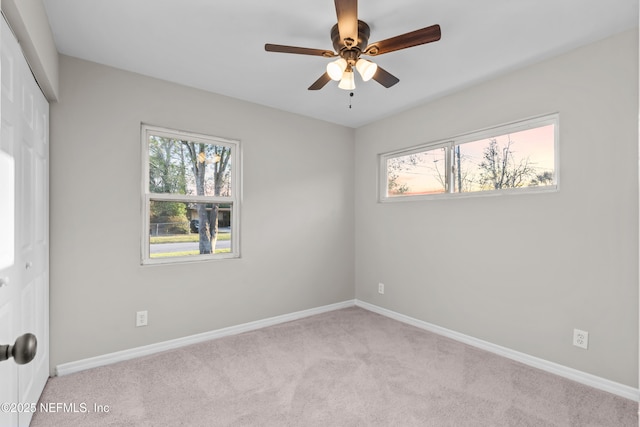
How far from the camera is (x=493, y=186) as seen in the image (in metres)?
2.95

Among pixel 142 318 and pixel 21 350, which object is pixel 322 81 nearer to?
pixel 21 350

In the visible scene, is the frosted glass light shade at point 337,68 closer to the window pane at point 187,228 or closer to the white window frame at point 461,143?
the white window frame at point 461,143

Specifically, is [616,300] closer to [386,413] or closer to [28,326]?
[386,413]

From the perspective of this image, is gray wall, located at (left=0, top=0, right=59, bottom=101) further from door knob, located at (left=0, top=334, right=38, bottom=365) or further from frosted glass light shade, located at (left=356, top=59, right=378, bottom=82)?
frosted glass light shade, located at (left=356, top=59, right=378, bottom=82)

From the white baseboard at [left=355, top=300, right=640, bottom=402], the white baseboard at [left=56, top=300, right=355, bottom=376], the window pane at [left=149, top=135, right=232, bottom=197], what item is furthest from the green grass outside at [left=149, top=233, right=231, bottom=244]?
the white baseboard at [left=355, top=300, right=640, bottom=402]

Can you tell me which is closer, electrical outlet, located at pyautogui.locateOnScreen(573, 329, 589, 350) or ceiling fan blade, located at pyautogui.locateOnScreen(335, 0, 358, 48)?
ceiling fan blade, located at pyautogui.locateOnScreen(335, 0, 358, 48)

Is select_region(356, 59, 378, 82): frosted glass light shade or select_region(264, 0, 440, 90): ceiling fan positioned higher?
select_region(264, 0, 440, 90): ceiling fan

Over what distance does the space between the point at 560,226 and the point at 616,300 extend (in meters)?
0.58

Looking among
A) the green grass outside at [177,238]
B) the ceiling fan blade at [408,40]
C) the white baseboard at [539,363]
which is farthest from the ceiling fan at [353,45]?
the white baseboard at [539,363]

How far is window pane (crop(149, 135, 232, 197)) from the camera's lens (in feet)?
9.53

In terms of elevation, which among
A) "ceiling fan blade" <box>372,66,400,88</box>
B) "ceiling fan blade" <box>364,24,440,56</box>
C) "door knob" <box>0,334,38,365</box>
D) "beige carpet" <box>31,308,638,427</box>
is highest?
"ceiling fan blade" <box>364,24,440,56</box>

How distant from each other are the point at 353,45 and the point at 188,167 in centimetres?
195

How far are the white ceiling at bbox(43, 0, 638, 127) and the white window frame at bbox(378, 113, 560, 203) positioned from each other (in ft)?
1.51

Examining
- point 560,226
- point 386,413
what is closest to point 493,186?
point 560,226
